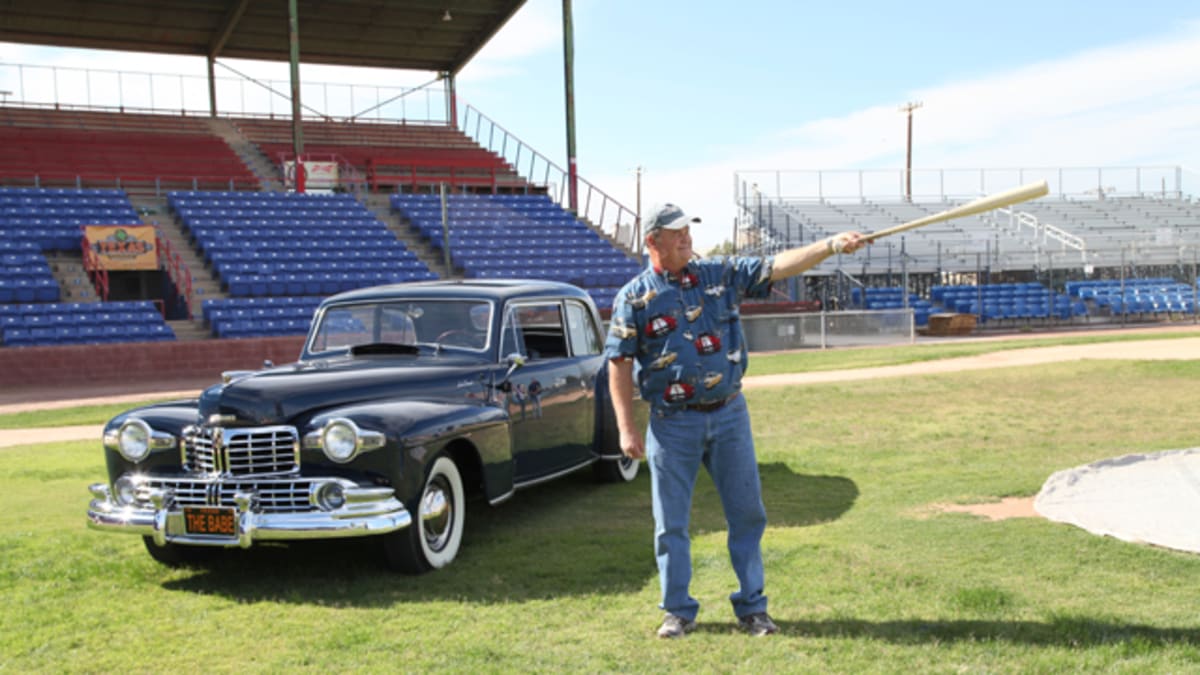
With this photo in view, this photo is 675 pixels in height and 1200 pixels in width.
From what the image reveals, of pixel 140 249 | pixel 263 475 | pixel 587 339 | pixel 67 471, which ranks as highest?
pixel 140 249

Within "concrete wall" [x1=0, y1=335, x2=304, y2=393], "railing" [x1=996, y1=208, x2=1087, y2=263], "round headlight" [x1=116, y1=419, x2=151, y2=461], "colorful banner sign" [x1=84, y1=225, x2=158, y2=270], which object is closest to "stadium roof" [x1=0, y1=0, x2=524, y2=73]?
"colorful banner sign" [x1=84, y1=225, x2=158, y2=270]

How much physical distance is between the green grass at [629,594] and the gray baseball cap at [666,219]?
5.89ft

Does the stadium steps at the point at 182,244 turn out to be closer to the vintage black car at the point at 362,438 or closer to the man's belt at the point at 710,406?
the vintage black car at the point at 362,438

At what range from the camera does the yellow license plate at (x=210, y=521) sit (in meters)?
5.36

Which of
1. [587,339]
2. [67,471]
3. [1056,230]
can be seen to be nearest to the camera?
[587,339]

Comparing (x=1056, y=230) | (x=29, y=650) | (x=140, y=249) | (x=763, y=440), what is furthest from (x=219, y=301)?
(x=1056, y=230)

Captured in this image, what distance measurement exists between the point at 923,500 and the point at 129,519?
5.08 meters

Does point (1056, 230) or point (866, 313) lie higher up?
point (1056, 230)

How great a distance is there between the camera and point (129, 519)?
5617 millimetres

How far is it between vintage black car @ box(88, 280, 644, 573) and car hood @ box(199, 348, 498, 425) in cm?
1

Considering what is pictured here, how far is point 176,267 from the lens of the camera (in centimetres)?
2578

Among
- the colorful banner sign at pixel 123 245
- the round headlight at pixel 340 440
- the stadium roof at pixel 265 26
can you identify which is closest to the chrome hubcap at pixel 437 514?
the round headlight at pixel 340 440

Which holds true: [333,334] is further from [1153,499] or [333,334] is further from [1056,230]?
[1056,230]

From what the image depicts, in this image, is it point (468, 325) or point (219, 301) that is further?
point (219, 301)
